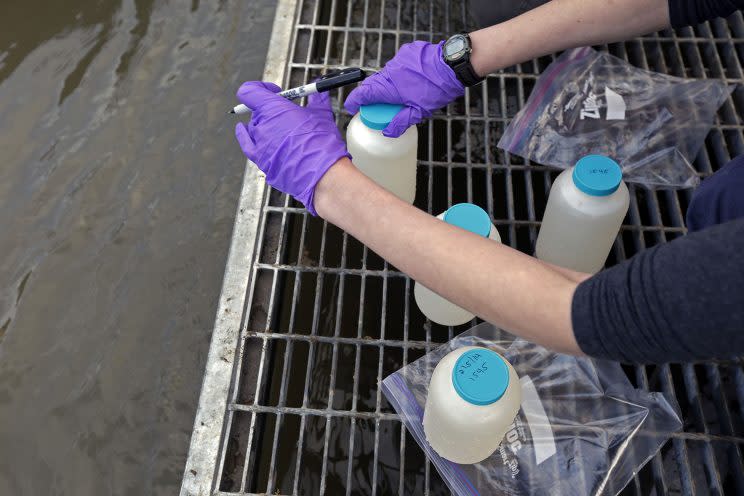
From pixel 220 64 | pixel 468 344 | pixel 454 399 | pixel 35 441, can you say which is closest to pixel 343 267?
pixel 468 344

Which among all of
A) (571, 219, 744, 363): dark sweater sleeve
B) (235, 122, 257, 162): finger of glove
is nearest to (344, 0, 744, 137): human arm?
(235, 122, 257, 162): finger of glove

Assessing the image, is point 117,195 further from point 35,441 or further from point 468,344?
point 468,344

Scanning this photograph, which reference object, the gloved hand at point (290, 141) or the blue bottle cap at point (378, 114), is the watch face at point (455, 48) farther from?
the gloved hand at point (290, 141)

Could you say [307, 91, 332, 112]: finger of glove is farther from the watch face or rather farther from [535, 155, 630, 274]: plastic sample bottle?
[535, 155, 630, 274]: plastic sample bottle

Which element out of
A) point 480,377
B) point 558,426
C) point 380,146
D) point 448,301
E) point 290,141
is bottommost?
point 558,426

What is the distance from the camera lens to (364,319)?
1.67 metres

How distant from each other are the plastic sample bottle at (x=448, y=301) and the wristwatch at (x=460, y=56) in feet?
1.34

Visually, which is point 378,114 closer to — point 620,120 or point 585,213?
point 585,213

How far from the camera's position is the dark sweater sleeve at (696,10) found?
143 centimetres

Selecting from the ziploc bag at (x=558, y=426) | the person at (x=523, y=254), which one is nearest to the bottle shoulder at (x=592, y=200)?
the person at (x=523, y=254)

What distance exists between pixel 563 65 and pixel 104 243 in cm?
176

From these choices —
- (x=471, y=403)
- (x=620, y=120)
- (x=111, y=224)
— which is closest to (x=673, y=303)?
(x=471, y=403)

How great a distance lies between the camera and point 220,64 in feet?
7.51

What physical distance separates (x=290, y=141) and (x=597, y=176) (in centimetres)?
78
